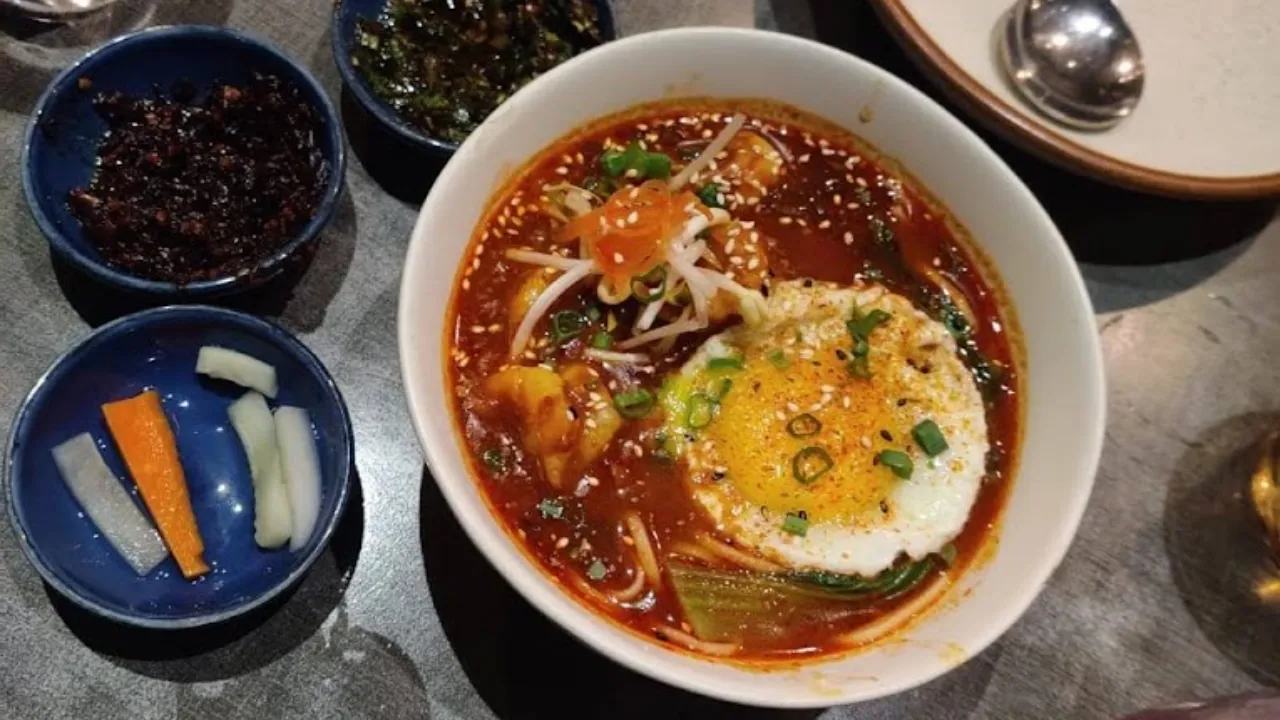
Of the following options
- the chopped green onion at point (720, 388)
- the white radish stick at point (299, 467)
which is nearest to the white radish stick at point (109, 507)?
the white radish stick at point (299, 467)

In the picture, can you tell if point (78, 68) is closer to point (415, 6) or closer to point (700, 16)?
point (415, 6)

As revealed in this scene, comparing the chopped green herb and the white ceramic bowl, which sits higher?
the white ceramic bowl

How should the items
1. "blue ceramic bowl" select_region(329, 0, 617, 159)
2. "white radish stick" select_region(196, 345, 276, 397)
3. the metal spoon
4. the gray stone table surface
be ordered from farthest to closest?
the metal spoon < "blue ceramic bowl" select_region(329, 0, 617, 159) < "white radish stick" select_region(196, 345, 276, 397) < the gray stone table surface

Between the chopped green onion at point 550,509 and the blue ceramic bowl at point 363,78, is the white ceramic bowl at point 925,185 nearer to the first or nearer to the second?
the chopped green onion at point 550,509

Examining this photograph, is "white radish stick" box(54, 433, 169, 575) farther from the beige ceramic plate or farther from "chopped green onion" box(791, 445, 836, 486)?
the beige ceramic plate

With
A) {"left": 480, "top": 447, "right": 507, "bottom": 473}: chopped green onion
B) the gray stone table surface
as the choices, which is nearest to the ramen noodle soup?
{"left": 480, "top": 447, "right": 507, "bottom": 473}: chopped green onion

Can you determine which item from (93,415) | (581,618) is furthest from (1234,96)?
(93,415)

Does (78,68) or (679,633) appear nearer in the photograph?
(679,633)
